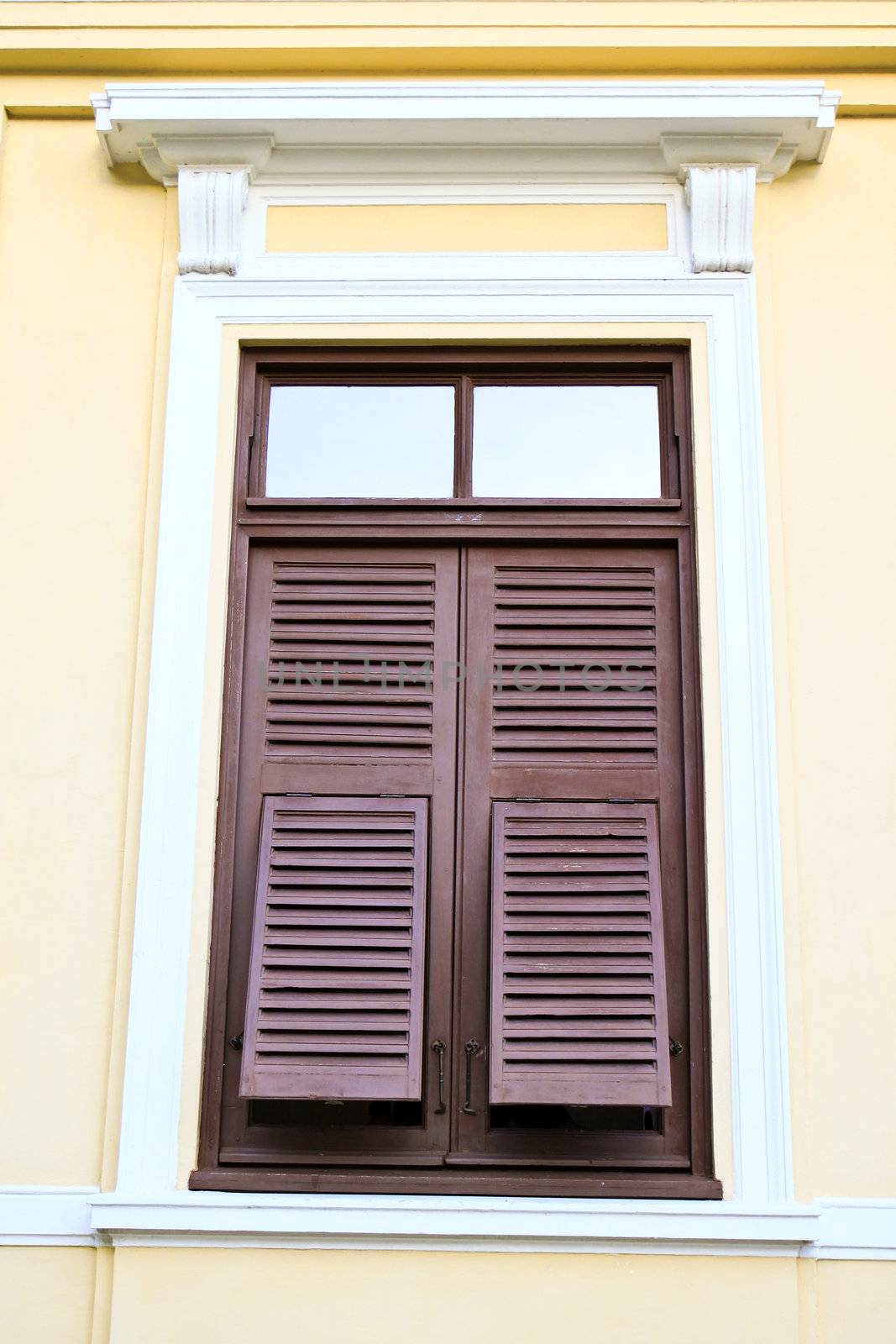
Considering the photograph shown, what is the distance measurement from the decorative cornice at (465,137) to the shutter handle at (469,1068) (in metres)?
2.25

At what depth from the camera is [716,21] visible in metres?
4.27

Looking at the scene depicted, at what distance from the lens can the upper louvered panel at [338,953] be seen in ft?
12.0

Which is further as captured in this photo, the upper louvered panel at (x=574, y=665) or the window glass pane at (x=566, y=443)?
the window glass pane at (x=566, y=443)

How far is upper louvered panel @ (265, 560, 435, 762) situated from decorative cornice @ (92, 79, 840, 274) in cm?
99

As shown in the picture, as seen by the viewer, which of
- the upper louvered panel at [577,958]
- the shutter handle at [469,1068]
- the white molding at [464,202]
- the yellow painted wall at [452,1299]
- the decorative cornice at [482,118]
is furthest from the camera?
the white molding at [464,202]

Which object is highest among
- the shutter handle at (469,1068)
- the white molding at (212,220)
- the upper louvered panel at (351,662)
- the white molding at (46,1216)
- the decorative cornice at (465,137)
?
the decorative cornice at (465,137)

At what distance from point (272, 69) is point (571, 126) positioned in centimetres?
92

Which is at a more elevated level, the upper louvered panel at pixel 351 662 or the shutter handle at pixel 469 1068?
the upper louvered panel at pixel 351 662

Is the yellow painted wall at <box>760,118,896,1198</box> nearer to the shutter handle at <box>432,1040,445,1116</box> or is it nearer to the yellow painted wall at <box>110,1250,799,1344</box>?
A: the yellow painted wall at <box>110,1250,799,1344</box>

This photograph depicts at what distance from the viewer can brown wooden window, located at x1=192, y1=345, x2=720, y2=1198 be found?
3.69 meters

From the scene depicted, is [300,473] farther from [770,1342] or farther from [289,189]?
[770,1342]

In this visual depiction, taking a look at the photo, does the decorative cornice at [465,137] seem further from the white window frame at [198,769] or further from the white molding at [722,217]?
the white window frame at [198,769]

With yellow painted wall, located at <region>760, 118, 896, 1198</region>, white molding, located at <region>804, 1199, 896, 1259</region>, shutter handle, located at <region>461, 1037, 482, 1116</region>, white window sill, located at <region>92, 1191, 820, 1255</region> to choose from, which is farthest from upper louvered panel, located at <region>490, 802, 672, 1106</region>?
white molding, located at <region>804, 1199, 896, 1259</region>

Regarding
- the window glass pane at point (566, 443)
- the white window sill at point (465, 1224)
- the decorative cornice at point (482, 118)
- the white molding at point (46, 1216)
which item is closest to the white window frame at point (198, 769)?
the white window sill at point (465, 1224)
